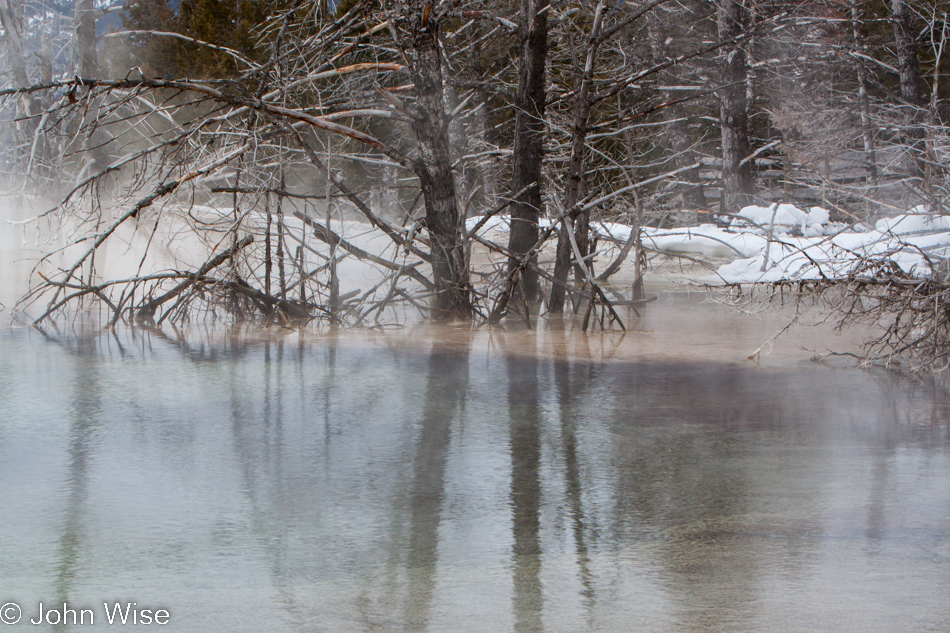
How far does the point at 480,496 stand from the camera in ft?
18.6

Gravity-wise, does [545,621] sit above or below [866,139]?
below

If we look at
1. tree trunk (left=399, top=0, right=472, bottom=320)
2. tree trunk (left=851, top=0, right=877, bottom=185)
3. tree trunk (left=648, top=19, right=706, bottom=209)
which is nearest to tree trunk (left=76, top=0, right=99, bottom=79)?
tree trunk (left=648, top=19, right=706, bottom=209)

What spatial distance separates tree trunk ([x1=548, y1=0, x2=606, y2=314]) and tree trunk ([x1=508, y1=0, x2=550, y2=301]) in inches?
16.7

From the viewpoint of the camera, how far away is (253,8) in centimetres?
3194

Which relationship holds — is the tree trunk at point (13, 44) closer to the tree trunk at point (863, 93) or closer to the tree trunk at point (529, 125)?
the tree trunk at point (529, 125)

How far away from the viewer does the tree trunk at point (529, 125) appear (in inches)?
527

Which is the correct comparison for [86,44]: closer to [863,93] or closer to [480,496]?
[863,93]

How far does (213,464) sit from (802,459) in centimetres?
363

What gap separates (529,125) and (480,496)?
865cm

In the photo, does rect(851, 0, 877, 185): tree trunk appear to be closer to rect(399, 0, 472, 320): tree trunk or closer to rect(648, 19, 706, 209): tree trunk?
rect(648, 19, 706, 209): tree trunk

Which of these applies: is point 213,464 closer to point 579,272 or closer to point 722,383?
point 722,383

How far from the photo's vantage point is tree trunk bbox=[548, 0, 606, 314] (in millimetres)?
12157

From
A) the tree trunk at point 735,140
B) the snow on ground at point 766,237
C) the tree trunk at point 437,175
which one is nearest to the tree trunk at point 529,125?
Answer: the tree trunk at point 437,175

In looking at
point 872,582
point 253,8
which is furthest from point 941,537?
point 253,8
